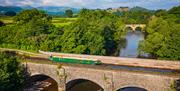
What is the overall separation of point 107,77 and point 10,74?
16.0 metres

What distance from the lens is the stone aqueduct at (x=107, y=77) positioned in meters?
36.2

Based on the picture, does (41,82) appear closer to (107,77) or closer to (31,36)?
(107,77)

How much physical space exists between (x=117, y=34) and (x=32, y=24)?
96.3 feet

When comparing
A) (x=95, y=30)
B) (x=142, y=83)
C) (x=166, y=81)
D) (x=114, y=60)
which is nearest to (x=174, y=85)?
(x=166, y=81)

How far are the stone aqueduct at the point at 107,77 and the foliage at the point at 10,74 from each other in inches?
110

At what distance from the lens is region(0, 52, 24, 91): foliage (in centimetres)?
3956

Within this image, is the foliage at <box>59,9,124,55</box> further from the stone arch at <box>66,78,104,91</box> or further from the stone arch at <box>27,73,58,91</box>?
the stone arch at <box>66,78,104,91</box>

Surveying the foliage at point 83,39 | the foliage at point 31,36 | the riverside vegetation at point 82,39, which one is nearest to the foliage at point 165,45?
the riverside vegetation at point 82,39

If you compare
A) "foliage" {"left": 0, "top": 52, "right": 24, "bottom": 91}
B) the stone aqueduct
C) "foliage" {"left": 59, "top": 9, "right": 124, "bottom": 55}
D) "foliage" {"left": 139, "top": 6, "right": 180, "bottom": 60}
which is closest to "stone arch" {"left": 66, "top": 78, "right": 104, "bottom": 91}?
the stone aqueduct

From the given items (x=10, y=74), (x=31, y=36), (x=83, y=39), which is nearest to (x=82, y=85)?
(x=10, y=74)

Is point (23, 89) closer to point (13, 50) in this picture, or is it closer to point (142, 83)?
point (142, 83)

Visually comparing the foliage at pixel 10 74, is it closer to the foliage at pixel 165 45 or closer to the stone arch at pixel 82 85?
the stone arch at pixel 82 85

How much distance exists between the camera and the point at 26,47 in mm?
68812

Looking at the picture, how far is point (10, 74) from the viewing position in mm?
41125
